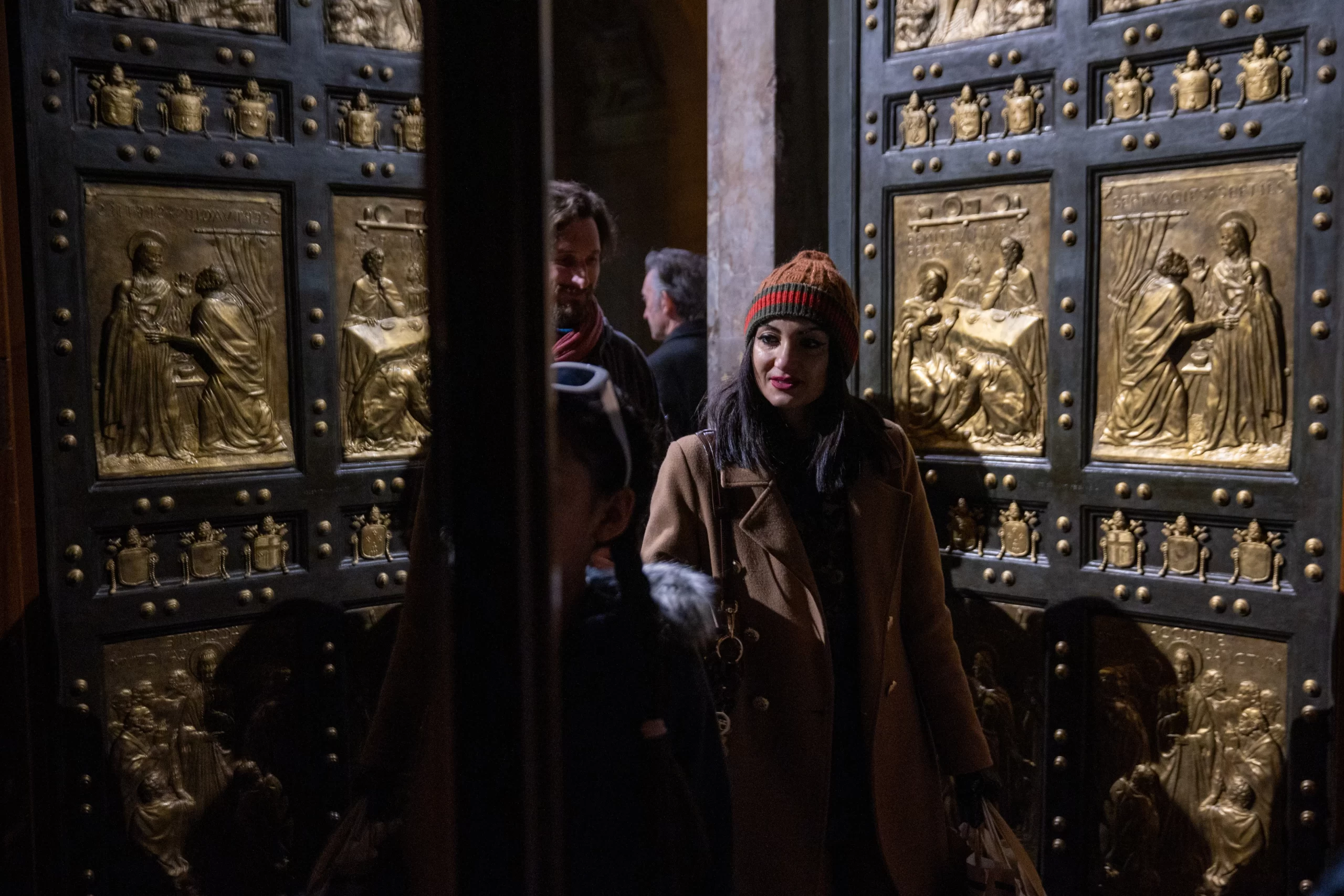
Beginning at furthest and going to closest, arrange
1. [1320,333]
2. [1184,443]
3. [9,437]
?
[1184,443] < [1320,333] < [9,437]

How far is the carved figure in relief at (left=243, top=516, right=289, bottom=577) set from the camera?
9.57 ft

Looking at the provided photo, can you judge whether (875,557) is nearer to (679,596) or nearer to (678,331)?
(679,596)

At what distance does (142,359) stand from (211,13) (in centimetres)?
97

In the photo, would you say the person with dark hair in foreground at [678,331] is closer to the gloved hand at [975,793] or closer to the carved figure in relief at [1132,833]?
the carved figure in relief at [1132,833]

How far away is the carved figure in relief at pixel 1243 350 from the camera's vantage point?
9.54 ft

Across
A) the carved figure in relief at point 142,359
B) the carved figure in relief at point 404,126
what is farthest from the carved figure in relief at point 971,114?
the carved figure in relief at point 142,359

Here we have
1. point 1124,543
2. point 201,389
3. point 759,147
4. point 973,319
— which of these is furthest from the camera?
point 759,147

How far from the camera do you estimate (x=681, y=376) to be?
401 centimetres

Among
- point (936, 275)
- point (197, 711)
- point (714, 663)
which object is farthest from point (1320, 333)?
point (197, 711)

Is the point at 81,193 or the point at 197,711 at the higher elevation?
the point at 81,193

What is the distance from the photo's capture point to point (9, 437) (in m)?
2.56

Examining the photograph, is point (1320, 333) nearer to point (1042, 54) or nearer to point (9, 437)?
point (1042, 54)

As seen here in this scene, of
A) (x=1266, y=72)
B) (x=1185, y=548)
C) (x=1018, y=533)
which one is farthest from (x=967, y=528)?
(x=1266, y=72)

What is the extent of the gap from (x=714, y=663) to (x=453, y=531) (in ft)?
5.63
